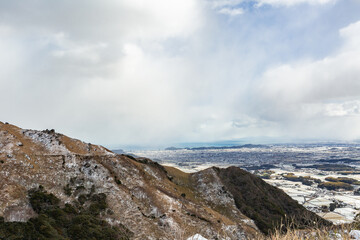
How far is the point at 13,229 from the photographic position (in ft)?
96.4

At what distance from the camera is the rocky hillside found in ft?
116

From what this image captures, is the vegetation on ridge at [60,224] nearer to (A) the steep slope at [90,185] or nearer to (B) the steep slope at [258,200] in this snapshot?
(A) the steep slope at [90,185]

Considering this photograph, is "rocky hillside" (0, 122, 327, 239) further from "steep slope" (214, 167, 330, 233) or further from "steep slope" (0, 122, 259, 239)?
"steep slope" (214, 167, 330, 233)

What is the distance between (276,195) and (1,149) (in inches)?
3507

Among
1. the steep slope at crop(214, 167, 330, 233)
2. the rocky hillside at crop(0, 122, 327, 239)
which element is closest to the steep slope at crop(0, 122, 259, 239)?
the rocky hillside at crop(0, 122, 327, 239)

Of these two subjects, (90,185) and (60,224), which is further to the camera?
(90,185)

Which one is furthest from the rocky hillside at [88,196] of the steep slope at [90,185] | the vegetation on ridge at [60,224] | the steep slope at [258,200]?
the steep slope at [258,200]

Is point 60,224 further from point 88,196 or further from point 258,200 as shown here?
point 258,200

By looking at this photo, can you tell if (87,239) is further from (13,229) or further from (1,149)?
(1,149)

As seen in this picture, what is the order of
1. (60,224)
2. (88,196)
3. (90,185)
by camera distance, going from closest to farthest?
(60,224) → (88,196) → (90,185)

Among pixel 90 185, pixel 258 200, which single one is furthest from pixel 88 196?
pixel 258 200

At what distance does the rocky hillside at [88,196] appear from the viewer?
35438 mm

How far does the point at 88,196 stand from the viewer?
4484 cm

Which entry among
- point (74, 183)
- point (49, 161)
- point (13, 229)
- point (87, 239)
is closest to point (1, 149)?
point (49, 161)
